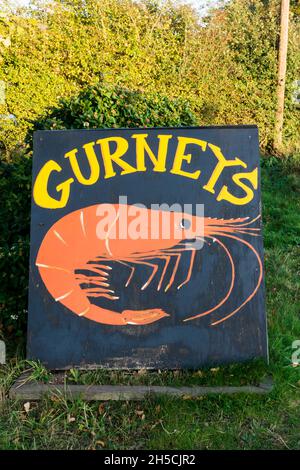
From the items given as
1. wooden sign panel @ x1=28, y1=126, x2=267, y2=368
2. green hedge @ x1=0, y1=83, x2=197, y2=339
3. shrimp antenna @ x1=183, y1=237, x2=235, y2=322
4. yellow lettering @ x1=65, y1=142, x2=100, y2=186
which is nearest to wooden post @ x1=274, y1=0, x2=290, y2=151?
green hedge @ x1=0, y1=83, x2=197, y2=339

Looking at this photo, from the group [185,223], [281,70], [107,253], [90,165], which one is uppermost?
[281,70]

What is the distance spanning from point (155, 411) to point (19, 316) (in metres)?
1.22

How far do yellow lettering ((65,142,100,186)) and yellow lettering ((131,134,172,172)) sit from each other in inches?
10.9

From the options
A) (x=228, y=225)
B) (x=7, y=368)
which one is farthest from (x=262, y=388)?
(x=7, y=368)

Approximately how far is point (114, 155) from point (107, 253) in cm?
65

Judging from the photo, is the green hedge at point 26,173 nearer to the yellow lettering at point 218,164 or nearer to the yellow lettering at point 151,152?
the yellow lettering at point 151,152

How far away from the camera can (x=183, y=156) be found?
2951 millimetres

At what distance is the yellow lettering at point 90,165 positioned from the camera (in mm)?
2939

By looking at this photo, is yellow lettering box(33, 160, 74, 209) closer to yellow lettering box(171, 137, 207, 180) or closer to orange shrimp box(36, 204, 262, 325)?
orange shrimp box(36, 204, 262, 325)

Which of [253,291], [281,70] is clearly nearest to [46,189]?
[253,291]

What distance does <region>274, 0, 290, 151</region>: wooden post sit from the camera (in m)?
8.95

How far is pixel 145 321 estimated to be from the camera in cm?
284

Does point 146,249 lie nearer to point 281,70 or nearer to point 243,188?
point 243,188
